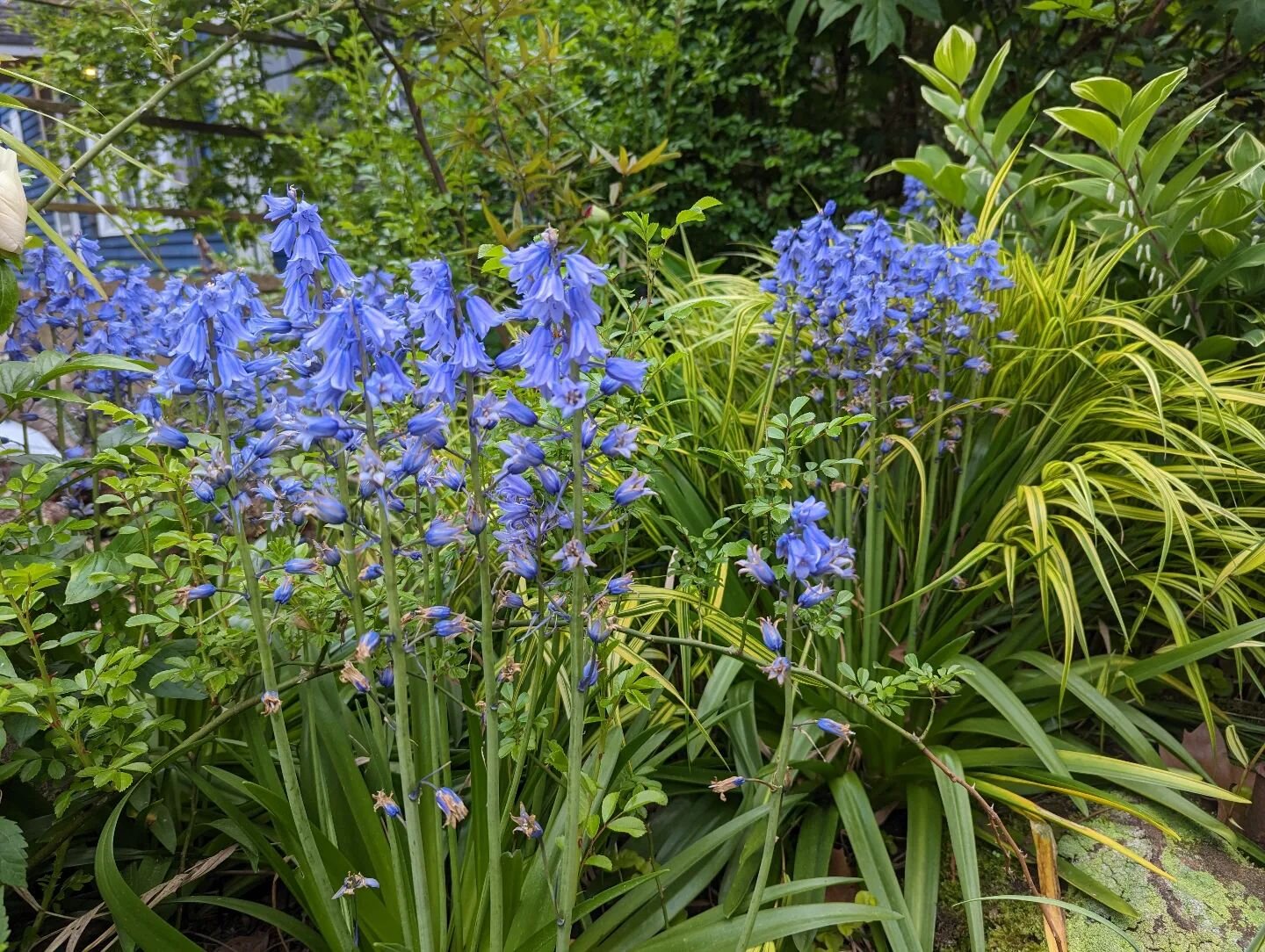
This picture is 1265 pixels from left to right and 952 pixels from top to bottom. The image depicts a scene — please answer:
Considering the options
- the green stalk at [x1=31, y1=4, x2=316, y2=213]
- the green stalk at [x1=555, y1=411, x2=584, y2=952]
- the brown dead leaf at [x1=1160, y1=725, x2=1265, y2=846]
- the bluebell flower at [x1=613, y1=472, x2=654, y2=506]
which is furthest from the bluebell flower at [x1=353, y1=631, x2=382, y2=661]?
the brown dead leaf at [x1=1160, y1=725, x2=1265, y2=846]

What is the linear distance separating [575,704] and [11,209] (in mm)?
1253

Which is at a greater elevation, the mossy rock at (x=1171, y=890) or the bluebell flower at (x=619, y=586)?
the bluebell flower at (x=619, y=586)

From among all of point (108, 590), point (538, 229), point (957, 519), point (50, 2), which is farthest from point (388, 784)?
point (50, 2)

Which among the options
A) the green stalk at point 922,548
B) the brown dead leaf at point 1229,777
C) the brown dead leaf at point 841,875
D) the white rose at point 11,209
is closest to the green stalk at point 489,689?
the brown dead leaf at point 841,875

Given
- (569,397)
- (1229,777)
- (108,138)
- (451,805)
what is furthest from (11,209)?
(1229,777)

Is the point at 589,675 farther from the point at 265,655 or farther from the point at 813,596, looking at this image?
the point at 265,655

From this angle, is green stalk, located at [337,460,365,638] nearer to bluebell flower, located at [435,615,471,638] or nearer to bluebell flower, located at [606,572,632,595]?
bluebell flower, located at [435,615,471,638]

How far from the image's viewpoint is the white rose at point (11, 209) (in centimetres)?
141

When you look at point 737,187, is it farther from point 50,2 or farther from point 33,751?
point 33,751

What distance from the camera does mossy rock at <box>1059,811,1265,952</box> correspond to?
1.61 meters

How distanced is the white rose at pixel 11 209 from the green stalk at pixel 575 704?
3.54 ft

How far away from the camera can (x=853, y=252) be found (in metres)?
2.04

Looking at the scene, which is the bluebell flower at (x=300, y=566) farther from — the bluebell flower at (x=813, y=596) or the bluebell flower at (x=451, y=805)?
the bluebell flower at (x=813, y=596)

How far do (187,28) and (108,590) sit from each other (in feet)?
4.04
